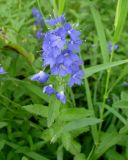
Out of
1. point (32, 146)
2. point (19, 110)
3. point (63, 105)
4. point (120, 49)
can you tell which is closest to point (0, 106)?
point (19, 110)

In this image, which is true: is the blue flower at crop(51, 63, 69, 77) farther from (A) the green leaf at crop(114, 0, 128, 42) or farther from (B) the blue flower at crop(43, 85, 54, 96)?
(A) the green leaf at crop(114, 0, 128, 42)

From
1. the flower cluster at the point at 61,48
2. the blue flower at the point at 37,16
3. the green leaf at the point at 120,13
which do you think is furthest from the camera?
the blue flower at the point at 37,16

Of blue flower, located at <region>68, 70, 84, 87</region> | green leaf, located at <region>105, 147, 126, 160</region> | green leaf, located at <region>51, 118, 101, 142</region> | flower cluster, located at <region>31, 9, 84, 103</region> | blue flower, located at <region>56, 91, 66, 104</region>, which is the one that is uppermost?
flower cluster, located at <region>31, 9, 84, 103</region>

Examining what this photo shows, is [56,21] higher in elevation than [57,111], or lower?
higher

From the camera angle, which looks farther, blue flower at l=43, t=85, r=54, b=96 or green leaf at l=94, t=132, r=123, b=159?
green leaf at l=94, t=132, r=123, b=159

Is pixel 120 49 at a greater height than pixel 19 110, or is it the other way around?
pixel 120 49

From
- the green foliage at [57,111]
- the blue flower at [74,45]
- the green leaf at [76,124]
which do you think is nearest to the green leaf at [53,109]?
the green foliage at [57,111]

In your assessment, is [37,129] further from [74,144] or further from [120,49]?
[120,49]

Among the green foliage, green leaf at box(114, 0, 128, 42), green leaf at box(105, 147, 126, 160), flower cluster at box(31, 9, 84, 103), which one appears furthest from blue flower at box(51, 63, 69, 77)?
green leaf at box(105, 147, 126, 160)

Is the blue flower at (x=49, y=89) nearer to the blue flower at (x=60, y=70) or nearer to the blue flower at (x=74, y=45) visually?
the blue flower at (x=60, y=70)

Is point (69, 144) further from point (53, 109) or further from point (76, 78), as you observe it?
point (76, 78)

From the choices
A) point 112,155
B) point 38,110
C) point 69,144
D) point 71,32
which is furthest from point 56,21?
point 112,155
